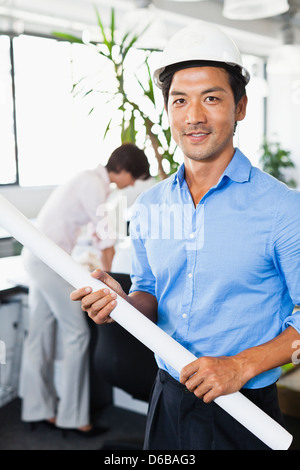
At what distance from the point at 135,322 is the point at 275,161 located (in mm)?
8648

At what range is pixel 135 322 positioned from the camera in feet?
2.90

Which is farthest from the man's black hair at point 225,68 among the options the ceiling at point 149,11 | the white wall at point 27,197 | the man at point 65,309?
the white wall at point 27,197

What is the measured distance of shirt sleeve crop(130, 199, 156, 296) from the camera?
132 centimetres

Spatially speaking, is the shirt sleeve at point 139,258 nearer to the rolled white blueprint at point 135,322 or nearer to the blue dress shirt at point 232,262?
the blue dress shirt at point 232,262

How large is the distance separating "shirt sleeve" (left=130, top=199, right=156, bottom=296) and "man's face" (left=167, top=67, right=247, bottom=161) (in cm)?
25

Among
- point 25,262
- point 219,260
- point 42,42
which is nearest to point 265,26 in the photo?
point 42,42

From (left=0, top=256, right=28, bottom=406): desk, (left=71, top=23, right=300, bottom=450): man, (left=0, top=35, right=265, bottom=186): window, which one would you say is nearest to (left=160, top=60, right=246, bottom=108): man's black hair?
(left=71, top=23, right=300, bottom=450): man

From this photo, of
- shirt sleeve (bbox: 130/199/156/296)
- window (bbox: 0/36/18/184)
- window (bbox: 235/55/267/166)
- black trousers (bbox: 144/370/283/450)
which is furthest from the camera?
window (bbox: 235/55/267/166)

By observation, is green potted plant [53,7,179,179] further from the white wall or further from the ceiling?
the white wall

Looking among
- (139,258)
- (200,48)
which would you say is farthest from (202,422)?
(200,48)

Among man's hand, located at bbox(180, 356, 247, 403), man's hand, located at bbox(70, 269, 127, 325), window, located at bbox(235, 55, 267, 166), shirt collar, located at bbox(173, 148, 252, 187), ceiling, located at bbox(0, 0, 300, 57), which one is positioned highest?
ceiling, located at bbox(0, 0, 300, 57)

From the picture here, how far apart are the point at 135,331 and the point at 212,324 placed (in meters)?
0.32

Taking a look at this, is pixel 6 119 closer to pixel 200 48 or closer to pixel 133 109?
pixel 133 109

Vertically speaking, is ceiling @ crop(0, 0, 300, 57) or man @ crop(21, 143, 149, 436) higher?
ceiling @ crop(0, 0, 300, 57)
